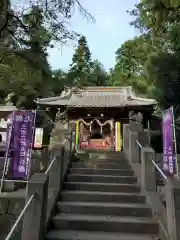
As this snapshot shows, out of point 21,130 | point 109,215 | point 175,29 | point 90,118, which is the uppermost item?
point 175,29

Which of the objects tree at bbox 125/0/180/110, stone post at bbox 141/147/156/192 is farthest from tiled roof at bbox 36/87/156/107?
stone post at bbox 141/147/156/192

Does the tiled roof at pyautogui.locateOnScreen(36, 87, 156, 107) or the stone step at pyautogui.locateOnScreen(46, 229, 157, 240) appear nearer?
the stone step at pyautogui.locateOnScreen(46, 229, 157, 240)

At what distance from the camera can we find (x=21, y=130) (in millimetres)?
7281

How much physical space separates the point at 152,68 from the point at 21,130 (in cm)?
906

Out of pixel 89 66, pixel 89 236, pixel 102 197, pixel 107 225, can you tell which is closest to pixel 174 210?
pixel 107 225

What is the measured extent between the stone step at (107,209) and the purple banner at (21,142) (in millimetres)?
1834

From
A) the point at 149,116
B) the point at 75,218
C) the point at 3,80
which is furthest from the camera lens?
the point at 149,116

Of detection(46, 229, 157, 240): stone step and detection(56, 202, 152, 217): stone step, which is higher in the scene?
detection(56, 202, 152, 217): stone step

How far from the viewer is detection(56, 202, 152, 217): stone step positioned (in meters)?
5.60

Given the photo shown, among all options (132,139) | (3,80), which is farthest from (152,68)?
(3,80)

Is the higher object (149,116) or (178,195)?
(149,116)

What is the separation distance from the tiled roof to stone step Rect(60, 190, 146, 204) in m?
7.71

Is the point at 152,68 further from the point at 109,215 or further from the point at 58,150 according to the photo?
the point at 109,215

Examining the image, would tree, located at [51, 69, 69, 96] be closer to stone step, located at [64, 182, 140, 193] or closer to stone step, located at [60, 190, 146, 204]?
stone step, located at [64, 182, 140, 193]
